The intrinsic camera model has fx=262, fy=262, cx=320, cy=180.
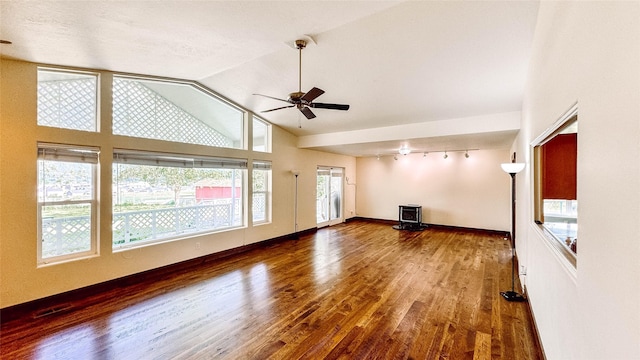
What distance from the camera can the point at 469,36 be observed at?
2816mm

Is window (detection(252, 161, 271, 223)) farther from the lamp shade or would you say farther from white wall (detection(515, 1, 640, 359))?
white wall (detection(515, 1, 640, 359))

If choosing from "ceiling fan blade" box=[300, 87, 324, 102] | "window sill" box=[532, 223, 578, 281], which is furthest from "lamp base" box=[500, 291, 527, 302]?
"ceiling fan blade" box=[300, 87, 324, 102]

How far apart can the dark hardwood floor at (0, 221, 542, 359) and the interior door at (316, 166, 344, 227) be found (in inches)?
134

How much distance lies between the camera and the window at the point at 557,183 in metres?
1.95

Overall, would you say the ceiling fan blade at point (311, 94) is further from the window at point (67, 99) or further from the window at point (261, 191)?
the window at point (261, 191)

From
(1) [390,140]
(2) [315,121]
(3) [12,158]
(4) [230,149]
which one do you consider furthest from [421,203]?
(3) [12,158]

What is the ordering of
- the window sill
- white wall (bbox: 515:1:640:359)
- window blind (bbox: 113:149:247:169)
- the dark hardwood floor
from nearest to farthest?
1. white wall (bbox: 515:1:640:359)
2. the window sill
3. the dark hardwood floor
4. window blind (bbox: 113:149:247:169)

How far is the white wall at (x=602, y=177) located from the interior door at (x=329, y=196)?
6598 millimetres

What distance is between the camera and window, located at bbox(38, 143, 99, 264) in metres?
Answer: 3.29

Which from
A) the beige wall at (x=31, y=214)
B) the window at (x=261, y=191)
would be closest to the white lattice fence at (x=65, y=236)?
the beige wall at (x=31, y=214)

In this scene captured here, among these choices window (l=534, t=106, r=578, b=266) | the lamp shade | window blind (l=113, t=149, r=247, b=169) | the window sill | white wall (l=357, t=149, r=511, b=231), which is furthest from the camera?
white wall (l=357, t=149, r=511, b=231)

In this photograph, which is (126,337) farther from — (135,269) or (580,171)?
(580,171)

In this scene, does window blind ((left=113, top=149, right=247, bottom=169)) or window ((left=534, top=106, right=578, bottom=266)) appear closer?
window ((left=534, top=106, right=578, bottom=266))

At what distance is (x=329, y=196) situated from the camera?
27.9ft
